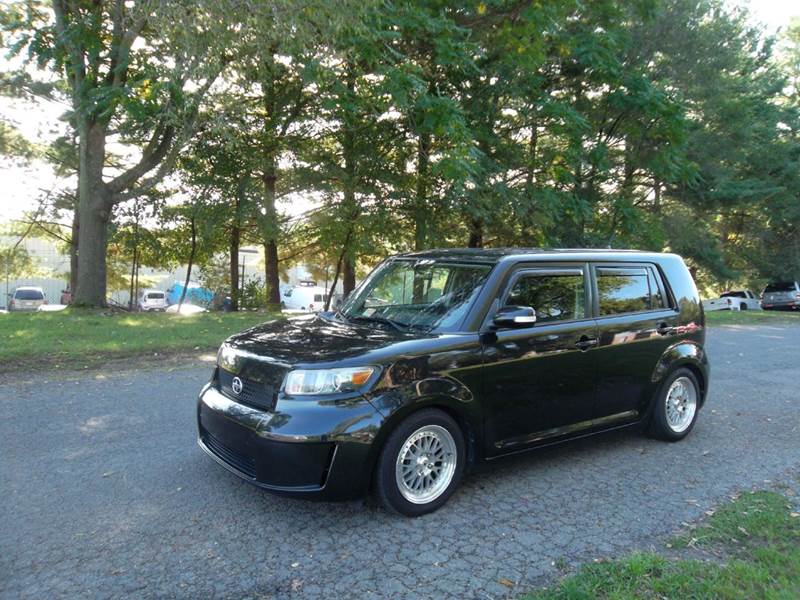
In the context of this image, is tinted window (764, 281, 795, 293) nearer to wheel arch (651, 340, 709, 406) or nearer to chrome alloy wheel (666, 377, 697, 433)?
wheel arch (651, 340, 709, 406)

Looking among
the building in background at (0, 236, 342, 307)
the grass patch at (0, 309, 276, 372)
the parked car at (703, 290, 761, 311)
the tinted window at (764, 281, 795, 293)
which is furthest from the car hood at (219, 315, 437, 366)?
the building in background at (0, 236, 342, 307)

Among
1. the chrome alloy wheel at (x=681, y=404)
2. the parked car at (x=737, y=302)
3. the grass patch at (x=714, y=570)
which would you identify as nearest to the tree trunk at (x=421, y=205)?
the chrome alloy wheel at (x=681, y=404)

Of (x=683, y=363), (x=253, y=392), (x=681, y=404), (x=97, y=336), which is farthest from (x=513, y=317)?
(x=97, y=336)

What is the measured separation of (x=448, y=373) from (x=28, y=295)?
43.2m

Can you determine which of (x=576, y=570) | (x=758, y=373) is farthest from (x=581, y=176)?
(x=576, y=570)

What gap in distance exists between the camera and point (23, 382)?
7.45 metres

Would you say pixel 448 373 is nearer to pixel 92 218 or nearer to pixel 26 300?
pixel 92 218

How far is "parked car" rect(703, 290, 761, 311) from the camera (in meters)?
35.4

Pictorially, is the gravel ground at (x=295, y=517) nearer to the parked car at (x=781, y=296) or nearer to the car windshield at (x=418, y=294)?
the car windshield at (x=418, y=294)

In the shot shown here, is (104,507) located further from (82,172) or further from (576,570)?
(82,172)

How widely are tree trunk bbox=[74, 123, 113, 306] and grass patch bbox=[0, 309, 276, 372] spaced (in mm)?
2235

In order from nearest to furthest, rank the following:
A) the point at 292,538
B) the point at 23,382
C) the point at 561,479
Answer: the point at 292,538, the point at 561,479, the point at 23,382

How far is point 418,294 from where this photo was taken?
191 inches

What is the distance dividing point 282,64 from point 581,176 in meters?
11.5
